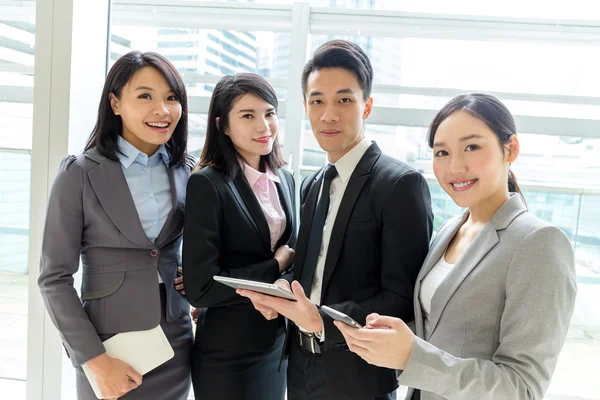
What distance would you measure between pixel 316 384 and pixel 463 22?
2159 mm

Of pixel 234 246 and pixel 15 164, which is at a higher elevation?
pixel 15 164

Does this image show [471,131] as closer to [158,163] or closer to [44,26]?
[158,163]

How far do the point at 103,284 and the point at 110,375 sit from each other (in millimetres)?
342

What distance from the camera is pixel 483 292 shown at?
1266mm

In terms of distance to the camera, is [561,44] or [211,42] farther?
[211,42]

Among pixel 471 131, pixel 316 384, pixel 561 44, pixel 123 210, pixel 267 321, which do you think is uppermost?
pixel 561 44

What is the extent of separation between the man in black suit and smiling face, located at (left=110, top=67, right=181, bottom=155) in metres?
0.60

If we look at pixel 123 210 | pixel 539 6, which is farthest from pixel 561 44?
pixel 123 210

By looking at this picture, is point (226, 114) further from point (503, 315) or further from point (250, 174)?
point (503, 315)

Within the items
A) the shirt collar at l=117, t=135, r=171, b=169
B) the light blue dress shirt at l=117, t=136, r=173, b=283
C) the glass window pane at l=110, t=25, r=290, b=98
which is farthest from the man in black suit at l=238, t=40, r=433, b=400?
the glass window pane at l=110, t=25, r=290, b=98

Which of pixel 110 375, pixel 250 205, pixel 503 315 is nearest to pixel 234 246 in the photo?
pixel 250 205

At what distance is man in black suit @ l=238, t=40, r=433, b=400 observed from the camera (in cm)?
156

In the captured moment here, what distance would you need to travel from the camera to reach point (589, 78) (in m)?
2.69

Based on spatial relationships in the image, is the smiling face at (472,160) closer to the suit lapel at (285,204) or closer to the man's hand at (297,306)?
the man's hand at (297,306)
